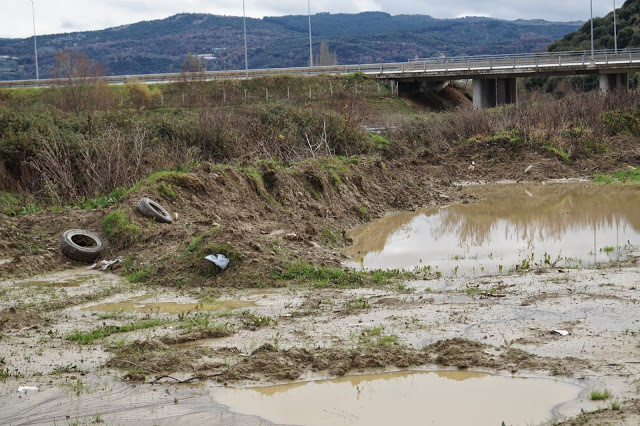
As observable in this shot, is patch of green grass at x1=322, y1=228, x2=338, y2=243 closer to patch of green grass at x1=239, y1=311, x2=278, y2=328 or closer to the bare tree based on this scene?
patch of green grass at x1=239, y1=311, x2=278, y2=328

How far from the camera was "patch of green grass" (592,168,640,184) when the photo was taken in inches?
1076

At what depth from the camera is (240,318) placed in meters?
11.1

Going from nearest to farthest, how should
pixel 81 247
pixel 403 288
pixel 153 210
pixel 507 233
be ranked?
1. pixel 403 288
2. pixel 81 247
3. pixel 153 210
4. pixel 507 233

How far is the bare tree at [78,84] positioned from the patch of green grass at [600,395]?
144 feet

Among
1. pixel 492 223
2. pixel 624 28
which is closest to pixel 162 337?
pixel 492 223

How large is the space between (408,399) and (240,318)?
11.6 feet

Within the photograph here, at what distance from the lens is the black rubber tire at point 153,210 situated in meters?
16.8

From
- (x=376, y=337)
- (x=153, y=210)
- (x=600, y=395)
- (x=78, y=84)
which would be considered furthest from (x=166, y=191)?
(x=78, y=84)

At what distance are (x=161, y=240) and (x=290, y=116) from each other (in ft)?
53.9

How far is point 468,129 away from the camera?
34250 millimetres

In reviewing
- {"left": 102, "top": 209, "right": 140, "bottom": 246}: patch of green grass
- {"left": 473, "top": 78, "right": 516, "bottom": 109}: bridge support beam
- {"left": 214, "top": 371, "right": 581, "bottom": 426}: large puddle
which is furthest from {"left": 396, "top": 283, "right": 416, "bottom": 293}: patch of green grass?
{"left": 473, "top": 78, "right": 516, "bottom": 109}: bridge support beam

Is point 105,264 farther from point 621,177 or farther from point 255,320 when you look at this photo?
point 621,177

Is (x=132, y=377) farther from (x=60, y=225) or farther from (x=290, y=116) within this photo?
(x=290, y=116)

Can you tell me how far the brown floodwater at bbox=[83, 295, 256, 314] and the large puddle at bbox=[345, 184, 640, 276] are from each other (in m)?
3.82
